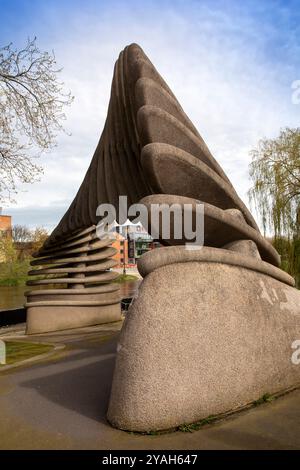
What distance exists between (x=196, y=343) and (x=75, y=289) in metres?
7.65

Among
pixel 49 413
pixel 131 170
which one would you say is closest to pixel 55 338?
pixel 131 170

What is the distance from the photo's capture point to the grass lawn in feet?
26.7

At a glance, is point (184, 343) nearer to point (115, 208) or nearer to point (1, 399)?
point (1, 399)

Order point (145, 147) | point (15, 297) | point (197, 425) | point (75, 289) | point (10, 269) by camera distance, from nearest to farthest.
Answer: point (197, 425) < point (145, 147) < point (75, 289) < point (15, 297) < point (10, 269)

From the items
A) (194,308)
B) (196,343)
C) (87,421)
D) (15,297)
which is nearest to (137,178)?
(194,308)

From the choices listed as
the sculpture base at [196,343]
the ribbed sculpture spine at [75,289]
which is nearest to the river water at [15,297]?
the ribbed sculpture spine at [75,289]

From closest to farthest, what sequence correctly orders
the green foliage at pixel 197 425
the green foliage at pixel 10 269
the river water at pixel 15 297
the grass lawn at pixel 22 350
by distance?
the green foliage at pixel 197 425, the grass lawn at pixel 22 350, the river water at pixel 15 297, the green foliage at pixel 10 269

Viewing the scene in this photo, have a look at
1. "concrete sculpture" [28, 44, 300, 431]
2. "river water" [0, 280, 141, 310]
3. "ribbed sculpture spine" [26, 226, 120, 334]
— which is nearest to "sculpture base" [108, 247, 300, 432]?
"concrete sculpture" [28, 44, 300, 431]

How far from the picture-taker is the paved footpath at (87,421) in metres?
3.95

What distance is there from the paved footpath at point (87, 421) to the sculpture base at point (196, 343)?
224 mm

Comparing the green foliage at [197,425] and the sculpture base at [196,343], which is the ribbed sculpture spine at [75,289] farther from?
the green foliage at [197,425]

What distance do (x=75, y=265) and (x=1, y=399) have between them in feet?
22.2

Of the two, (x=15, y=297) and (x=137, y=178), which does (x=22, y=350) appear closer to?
(x=137, y=178)

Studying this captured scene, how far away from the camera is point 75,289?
38.5ft
